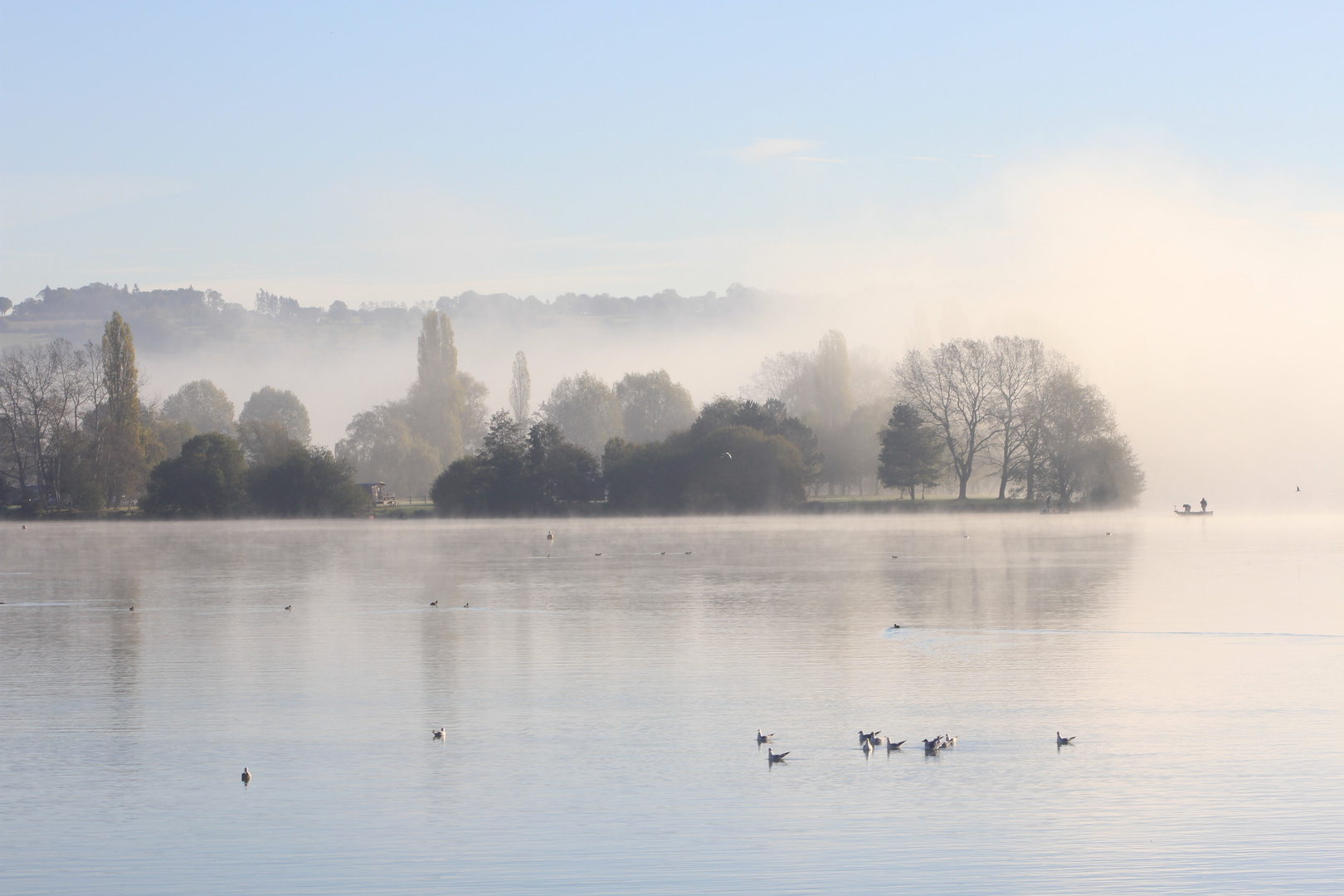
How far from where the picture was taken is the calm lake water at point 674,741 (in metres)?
9.69

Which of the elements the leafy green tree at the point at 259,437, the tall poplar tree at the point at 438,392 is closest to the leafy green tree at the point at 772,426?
the leafy green tree at the point at 259,437

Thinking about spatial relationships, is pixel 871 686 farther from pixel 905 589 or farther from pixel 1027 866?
pixel 905 589

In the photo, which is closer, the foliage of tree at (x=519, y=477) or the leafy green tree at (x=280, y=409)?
the foliage of tree at (x=519, y=477)

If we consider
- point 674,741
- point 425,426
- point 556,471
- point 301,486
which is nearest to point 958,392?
point 556,471

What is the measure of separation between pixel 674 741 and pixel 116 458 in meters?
84.1

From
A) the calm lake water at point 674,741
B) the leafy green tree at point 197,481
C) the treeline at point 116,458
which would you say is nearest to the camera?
the calm lake water at point 674,741

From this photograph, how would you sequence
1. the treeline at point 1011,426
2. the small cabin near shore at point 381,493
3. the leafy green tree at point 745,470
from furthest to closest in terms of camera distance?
the small cabin near shore at point 381,493, the leafy green tree at point 745,470, the treeline at point 1011,426

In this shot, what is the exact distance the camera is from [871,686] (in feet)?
56.0

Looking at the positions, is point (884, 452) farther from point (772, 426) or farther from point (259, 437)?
point (259, 437)

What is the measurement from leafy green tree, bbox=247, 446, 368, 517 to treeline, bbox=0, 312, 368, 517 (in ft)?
0.20

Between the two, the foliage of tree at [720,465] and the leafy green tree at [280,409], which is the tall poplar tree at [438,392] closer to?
the leafy green tree at [280,409]

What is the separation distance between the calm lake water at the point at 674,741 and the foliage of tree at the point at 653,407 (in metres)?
106

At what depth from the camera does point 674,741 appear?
45.2ft

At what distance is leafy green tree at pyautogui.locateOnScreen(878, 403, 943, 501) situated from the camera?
93250 mm
